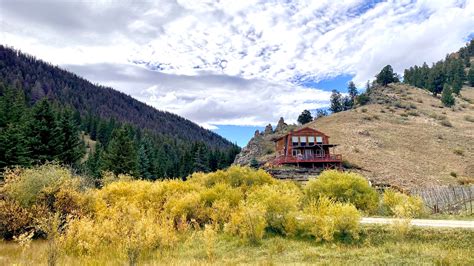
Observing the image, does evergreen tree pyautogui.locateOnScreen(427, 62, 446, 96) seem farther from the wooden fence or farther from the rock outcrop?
the wooden fence

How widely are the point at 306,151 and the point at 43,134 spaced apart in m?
33.5

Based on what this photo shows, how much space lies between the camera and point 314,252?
13.1 meters

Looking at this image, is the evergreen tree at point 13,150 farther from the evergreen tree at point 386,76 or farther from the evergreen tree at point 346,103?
the evergreen tree at point 386,76

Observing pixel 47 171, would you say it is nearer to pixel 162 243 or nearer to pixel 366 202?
pixel 162 243

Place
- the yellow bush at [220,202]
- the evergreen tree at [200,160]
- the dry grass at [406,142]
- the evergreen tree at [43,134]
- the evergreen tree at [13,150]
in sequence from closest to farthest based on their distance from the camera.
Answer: the yellow bush at [220,202]
the evergreen tree at [13,150]
the evergreen tree at [43,134]
the dry grass at [406,142]
the evergreen tree at [200,160]

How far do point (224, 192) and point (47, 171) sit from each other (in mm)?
9427

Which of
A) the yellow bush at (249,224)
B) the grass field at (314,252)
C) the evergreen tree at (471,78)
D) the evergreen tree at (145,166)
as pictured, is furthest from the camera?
the evergreen tree at (471,78)

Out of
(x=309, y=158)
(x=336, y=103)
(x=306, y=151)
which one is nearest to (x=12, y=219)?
(x=309, y=158)

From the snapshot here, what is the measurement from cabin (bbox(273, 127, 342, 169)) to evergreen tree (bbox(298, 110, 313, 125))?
3356 centimetres

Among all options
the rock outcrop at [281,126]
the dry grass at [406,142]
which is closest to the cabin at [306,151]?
the dry grass at [406,142]

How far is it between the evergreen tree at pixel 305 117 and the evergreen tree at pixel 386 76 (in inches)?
1037

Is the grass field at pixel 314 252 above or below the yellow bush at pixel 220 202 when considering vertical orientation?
below

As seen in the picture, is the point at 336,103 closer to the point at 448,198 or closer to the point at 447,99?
the point at 447,99

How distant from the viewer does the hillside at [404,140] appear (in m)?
46.1
